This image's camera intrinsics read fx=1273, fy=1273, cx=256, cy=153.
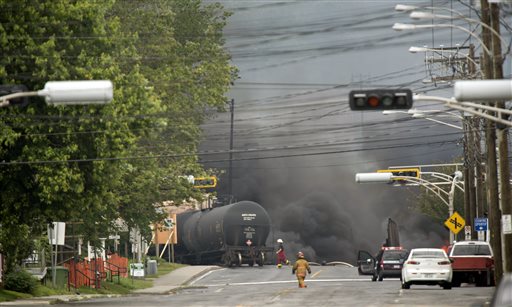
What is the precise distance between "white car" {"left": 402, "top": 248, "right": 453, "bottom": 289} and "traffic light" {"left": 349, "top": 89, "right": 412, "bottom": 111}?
18224 mm

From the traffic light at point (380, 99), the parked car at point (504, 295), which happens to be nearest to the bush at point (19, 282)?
the traffic light at point (380, 99)

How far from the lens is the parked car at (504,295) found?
18.0 metres

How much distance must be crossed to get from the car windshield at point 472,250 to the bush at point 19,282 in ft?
57.8

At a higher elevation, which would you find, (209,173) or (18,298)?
(209,173)

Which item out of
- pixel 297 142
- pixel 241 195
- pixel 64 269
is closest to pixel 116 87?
pixel 64 269

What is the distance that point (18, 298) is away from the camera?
160 ft

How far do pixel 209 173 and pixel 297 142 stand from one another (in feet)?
243

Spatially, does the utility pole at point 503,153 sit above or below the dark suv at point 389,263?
above

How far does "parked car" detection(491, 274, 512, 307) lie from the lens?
18.0 meters

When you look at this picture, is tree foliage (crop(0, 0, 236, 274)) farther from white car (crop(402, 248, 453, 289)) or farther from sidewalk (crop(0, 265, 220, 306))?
white car (crop(402, 248, 453, 289))

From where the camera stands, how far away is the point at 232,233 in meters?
79.2

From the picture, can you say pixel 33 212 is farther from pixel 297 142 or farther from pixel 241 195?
pixel 297 142

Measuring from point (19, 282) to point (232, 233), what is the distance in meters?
29.1

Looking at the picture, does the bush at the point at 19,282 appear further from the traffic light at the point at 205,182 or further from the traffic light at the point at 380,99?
the traffic light at the point at 380,99
